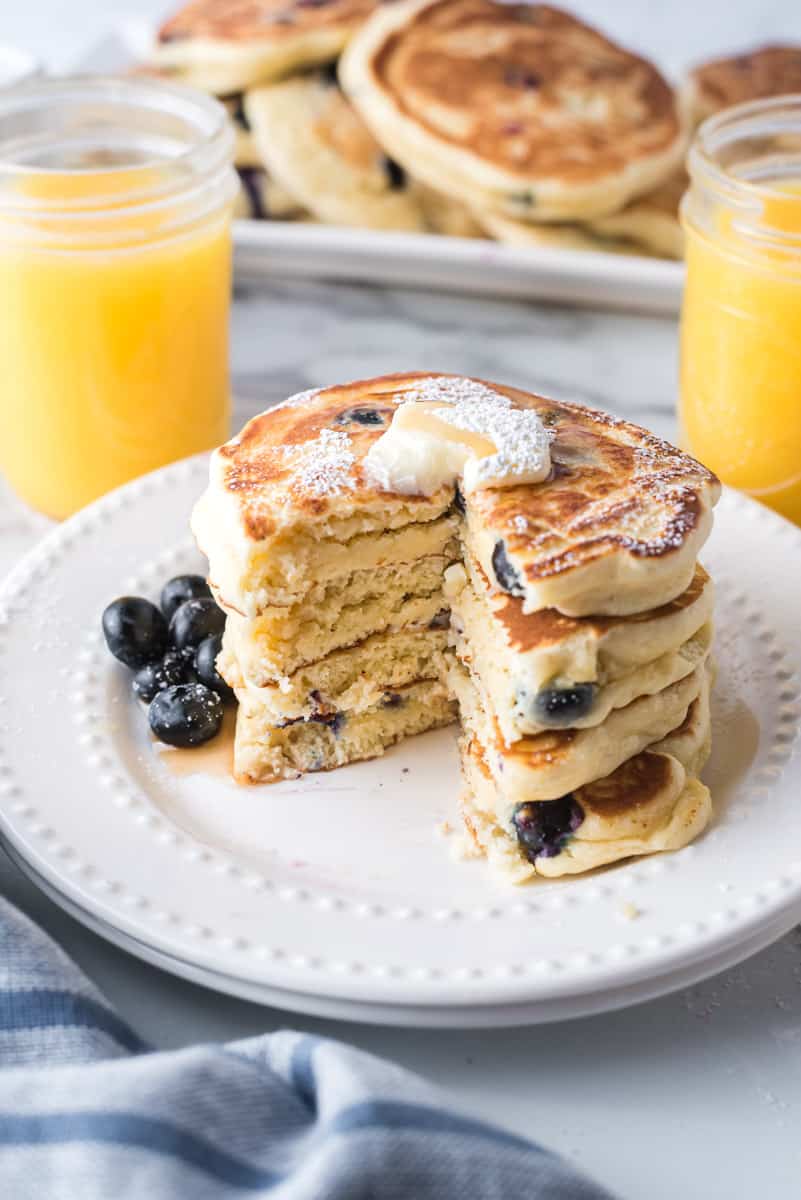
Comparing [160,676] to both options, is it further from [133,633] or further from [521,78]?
[521,78]

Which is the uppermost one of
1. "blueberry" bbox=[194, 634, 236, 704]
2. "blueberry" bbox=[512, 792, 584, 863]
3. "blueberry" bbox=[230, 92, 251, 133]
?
"blueberry" bbox=[230, 92, 251, 133]

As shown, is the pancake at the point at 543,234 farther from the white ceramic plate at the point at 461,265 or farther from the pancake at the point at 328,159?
the pancake at the point at 328,159

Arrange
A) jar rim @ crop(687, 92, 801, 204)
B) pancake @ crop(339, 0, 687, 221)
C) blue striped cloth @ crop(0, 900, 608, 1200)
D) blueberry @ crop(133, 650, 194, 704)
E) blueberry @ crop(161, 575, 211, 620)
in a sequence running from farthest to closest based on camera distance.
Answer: pancake @ crop(339, 0, 687, 221), jar rim @ crop(687, 92, 801, 204), blueberry @ crop(161, 575, 211, 620), blueberry @ crop(133, 650, 194, 704), blue striped cloth @ crop(0, 900, 608, 1200)

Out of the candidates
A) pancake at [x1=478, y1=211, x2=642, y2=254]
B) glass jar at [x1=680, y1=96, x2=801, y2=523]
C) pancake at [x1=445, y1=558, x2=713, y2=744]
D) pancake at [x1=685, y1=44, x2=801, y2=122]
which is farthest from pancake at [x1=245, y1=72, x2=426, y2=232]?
pancake at [x1=445, y1=558, x2=713, y2=744]

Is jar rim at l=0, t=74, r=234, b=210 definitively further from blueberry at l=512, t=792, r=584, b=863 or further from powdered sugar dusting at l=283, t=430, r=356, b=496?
blueberry at l=512, t=792, r=584, b=863

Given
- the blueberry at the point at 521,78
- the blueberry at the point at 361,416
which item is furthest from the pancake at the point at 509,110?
the blueberry at the point at 361,416

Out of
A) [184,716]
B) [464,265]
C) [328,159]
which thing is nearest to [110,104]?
[328,159]
